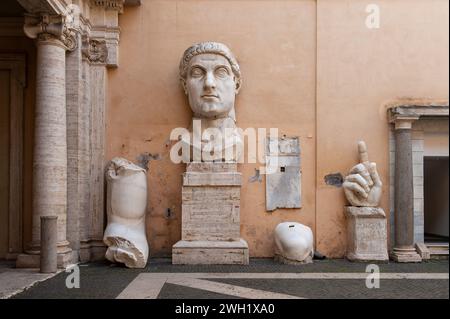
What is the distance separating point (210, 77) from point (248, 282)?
3279 millimetres

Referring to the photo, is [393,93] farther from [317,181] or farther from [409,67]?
[317,181]

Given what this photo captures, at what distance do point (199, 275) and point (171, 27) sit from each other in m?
4.34

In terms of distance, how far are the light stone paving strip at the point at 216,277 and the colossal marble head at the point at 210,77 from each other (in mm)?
2681

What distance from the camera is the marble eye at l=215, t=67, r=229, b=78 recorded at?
7832mm

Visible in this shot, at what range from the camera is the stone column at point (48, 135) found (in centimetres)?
673

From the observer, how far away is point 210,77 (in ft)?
25.3

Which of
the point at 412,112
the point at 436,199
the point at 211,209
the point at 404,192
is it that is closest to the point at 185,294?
the point at 211,209

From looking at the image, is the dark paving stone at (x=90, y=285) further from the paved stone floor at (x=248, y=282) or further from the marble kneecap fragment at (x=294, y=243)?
the marble kneecap fragment at (x=294, y=243)

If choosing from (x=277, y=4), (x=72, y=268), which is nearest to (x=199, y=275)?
(x=72, y=268)

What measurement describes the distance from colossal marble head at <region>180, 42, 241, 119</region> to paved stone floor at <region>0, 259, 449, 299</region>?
→ 2.50 meters

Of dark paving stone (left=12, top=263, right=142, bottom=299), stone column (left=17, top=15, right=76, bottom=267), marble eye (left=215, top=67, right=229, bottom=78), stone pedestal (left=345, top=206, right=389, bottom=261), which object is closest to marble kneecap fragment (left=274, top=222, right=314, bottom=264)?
stone pedestal (left=345, top=206, right=389, bottom=261)

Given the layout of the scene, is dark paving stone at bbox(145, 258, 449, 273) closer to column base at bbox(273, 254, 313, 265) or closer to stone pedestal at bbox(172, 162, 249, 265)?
column base at bbox(273, 254, 313, 265)

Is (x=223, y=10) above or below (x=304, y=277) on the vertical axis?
above

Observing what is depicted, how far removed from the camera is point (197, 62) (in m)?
7.77
